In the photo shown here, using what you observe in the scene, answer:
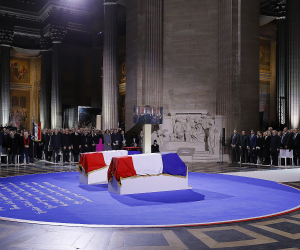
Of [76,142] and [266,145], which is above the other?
[76,142]

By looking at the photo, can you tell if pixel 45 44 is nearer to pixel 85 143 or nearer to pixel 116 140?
pixel 116 140

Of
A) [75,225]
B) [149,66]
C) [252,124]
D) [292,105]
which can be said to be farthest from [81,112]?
[75,225]

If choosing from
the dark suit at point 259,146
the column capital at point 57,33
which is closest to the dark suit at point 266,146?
the dark suit at point 259,146

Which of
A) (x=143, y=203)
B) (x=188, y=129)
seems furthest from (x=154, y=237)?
(x=188, y=129)

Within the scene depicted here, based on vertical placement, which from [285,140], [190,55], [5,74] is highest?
[5,74]

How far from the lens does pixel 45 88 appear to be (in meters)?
33.8

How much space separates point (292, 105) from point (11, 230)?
2052cm

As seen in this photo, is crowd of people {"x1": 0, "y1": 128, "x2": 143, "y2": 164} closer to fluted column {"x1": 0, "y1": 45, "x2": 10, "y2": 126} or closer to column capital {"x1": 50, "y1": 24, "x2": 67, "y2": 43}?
column capital {"x1": 50, "y1": 24, "x2": 67, "y2": 43}

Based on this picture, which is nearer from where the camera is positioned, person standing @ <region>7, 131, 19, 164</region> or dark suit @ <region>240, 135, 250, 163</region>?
person standing @ <region>7, 131, 19, 164</region>

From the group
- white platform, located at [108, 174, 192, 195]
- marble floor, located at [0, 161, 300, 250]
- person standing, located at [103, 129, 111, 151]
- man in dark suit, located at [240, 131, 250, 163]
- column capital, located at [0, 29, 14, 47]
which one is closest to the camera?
marble floor, located at [0, 161, 300, 250]

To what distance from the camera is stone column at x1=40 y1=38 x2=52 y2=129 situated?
33281 mm

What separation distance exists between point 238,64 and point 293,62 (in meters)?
5.42

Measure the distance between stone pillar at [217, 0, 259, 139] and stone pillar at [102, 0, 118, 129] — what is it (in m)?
6.43

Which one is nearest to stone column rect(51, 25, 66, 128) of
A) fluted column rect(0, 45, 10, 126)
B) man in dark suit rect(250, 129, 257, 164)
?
fluted column rect(0, 45, 10, 126)
